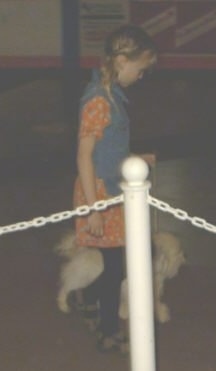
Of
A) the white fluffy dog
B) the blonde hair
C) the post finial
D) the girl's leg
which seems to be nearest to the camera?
the post finial

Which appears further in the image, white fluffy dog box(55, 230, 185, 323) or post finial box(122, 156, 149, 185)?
white fluffy dog box(55, 230, 185, 323)

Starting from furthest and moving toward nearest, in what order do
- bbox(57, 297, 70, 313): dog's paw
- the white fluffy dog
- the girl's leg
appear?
bbox(57, 297, 70, 313): dog's paw → the white fluffy dog → the girl's leg

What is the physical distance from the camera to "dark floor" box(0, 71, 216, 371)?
5.39m

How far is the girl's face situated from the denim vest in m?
0.06

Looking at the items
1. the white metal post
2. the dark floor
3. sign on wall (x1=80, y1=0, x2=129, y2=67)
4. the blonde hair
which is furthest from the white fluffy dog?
sign on wall (x1=80, y1=0, x2=129, y2=67)

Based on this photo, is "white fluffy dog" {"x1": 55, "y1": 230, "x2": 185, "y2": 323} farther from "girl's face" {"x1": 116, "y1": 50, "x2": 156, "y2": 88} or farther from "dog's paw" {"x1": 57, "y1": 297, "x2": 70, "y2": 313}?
"girl's face" {"x1": 116, "y1": 50, "x2": 156, "y2": 88}

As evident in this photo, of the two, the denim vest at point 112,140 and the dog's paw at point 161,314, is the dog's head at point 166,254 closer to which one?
the dog's paw at point 161,314

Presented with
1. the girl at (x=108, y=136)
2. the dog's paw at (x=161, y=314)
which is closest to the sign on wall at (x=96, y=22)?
the dog's paw at (x=161, y=314)

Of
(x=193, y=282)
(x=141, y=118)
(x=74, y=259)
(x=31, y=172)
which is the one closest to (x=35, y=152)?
(x=31, y=172)

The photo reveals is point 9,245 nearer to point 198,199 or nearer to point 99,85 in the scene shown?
point 198,199

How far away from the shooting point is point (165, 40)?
14.3 m

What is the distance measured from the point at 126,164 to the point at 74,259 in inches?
76.4

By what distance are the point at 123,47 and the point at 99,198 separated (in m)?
0.72

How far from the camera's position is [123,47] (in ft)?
16.3
